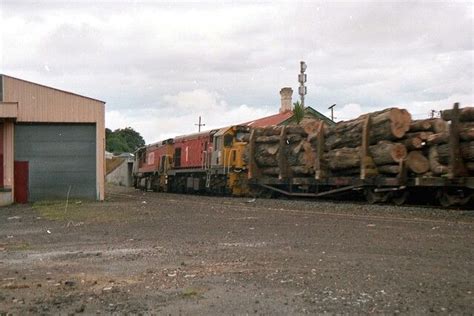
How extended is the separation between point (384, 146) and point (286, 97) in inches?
1352

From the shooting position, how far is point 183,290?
6395 mm

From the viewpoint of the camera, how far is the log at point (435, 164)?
1684cm

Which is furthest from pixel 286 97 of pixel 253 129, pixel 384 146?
pixel 384 146

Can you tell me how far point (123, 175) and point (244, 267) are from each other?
65011 mm

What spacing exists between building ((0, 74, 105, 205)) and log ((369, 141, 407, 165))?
43.2 ft

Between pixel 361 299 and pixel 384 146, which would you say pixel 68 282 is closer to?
pixel 361 299

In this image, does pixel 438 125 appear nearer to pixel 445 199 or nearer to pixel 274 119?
pixel 445 199

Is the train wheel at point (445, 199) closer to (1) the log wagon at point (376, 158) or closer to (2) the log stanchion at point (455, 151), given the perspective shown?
(1) the log wagon at point (376, 158)

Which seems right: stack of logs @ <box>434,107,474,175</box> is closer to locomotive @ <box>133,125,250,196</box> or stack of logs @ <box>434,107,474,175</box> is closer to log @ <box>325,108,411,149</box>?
log @ <box>325,108,411,149</box>

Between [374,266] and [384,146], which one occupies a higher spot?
[384,146]

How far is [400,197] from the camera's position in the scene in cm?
1920

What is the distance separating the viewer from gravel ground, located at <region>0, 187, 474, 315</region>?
226 inches

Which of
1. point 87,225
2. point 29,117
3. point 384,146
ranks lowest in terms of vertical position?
point 87,225

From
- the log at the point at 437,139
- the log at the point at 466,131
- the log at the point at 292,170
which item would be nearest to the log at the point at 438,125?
the log at the point at 437,139
